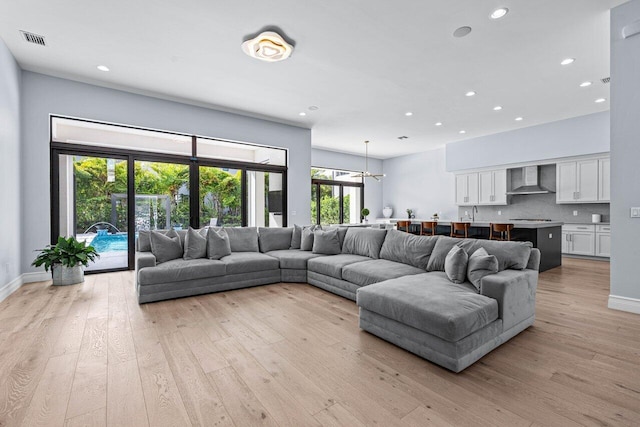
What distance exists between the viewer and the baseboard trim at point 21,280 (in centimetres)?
367

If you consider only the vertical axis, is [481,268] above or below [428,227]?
below

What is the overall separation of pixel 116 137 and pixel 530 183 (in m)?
9.22

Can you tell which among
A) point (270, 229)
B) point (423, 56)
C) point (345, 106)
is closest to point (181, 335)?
point (270, 229)

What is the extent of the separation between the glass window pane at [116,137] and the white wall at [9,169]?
574mm

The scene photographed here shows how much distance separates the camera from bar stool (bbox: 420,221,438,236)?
670 cm

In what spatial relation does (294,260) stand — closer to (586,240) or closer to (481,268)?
(481,268)

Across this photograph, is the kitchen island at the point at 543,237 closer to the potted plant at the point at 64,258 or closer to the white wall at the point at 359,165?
the white wall at the point at 359,165

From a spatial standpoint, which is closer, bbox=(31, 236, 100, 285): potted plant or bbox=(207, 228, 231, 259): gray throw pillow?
bbox=(31, 236, 100, 285): potted plant

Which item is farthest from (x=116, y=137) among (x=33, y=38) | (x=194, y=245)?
(x=194, y=245)

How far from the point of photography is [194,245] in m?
4.29

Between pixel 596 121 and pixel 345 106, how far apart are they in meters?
5.44

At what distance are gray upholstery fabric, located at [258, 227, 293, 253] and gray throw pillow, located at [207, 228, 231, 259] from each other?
68 centimetres

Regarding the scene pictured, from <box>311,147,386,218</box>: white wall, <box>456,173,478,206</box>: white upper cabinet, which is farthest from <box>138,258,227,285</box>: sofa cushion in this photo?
<box>456,173,478,206</box>: white upper cabinet

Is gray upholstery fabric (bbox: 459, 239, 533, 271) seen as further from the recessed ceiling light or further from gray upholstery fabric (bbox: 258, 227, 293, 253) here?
gray upholstery fabric (bbox: 258, 227, 293, 253)
